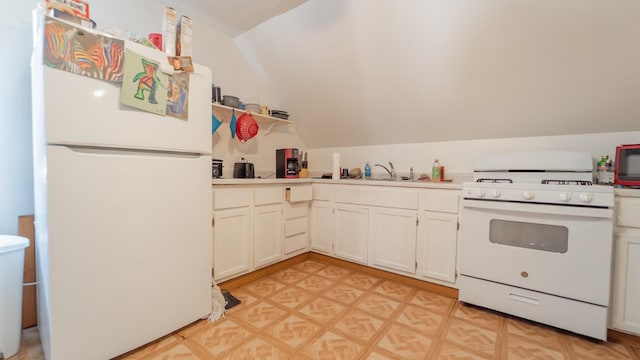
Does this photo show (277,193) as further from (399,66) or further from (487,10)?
(487,10)

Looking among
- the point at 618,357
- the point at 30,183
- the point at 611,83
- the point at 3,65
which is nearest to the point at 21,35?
the point at 3,65

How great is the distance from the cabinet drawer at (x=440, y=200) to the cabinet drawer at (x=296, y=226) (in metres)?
1.25

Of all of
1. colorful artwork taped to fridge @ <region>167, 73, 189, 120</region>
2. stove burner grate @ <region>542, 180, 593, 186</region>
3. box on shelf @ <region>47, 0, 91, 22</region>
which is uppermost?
box on shelf @ <region>47, 0, 91, 22</region>

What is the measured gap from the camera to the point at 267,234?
2.49 metres

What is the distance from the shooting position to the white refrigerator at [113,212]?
1.20 meters

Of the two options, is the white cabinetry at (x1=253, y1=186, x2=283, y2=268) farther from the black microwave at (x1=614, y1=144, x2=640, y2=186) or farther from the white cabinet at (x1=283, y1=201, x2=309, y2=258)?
the black microwave at (x1=614, y1=144, x2=640, y2=186)

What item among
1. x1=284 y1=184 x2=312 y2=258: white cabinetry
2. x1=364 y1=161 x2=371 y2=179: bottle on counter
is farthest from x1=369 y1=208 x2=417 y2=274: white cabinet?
x1=284 y1=184 x2=312 y2=258: white cabinetry

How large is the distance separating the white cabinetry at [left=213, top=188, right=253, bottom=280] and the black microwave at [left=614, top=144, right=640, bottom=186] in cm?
264

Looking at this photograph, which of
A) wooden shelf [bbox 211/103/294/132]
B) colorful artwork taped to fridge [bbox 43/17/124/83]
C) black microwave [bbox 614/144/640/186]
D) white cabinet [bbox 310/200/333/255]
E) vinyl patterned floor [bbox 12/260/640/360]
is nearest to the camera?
colorful artwork taped to fridge [bbox 43/17/124/83]

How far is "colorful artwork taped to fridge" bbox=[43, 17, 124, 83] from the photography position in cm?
115

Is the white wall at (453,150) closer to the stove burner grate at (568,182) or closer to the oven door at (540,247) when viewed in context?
the stove burner grate at (568,182)

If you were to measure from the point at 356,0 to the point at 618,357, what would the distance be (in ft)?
9.23

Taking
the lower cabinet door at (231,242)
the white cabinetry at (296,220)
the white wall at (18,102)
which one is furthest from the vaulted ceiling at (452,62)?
the lower cabinet door at (231,242)

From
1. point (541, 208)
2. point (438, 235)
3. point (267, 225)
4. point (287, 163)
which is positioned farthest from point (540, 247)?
point (287, 163)
